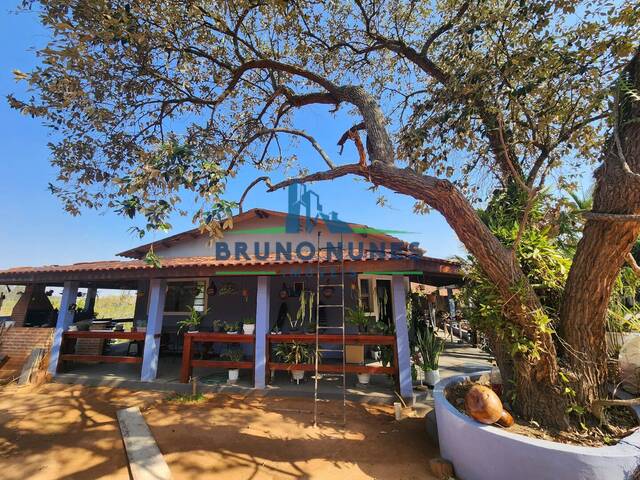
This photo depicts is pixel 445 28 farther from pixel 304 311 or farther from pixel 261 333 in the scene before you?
pixel 261 333

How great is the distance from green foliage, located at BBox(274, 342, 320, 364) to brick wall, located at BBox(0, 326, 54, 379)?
21.7ft

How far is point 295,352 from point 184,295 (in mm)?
5516

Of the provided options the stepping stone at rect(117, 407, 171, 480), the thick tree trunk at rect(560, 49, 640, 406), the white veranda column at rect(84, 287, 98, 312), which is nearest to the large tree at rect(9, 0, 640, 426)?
the thick tree trunk at rect(560, 49, 640, 406)

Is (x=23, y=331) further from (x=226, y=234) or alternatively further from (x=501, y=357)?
(x=501, y=357)

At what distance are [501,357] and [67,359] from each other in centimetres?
1025

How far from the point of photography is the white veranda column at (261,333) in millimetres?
6914

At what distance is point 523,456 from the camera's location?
3.09m

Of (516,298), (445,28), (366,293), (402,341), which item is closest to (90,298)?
(366,293)

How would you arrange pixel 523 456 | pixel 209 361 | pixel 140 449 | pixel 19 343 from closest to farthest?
pixel 523 456, pixel 140 449, pixel 209 361, pixel 19 343

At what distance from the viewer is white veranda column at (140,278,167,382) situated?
750 cm

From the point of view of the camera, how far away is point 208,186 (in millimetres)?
4273

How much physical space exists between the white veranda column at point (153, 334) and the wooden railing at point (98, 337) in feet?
1.16

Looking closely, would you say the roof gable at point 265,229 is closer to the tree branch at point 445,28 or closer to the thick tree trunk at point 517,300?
the tree branch at point 445,28

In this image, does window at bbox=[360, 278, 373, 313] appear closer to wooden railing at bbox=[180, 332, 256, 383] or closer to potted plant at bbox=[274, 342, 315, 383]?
potted plant at bbox=[274, 342, 315, 383]
